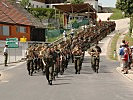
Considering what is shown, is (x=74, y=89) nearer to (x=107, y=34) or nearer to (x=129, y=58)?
(x=129, y=58)

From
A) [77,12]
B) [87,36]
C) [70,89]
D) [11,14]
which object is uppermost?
[77,12]

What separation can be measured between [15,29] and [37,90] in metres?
41.3

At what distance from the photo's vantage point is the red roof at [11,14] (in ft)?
181

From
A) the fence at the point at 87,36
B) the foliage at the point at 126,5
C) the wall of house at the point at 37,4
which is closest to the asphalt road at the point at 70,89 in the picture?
the fence at the point at 87,36

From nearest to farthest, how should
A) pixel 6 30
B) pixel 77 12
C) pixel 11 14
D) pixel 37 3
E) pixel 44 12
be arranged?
1. pixel 6 30
2. pixel 11 14
3. pixel 77 12
4. pixel 44 12
5. pixel 37 3

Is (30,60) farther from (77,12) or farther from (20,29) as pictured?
(77,12)

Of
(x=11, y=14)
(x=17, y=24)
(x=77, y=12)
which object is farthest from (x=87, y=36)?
(x=77, y=12)

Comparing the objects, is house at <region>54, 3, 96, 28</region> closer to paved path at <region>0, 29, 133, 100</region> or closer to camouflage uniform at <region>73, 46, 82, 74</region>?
camouflage uniform at <region>73, 46, 82, 74</region>

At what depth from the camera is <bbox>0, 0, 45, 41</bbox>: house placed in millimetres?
54688

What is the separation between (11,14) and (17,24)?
2.44 meters

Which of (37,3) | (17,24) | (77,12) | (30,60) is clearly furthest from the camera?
(37,3)

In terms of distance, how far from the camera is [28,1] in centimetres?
8462

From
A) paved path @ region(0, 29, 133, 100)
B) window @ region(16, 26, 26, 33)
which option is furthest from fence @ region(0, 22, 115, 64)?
paved path @ region(0, 29, 133, 100)

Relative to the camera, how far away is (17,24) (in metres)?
56.4
